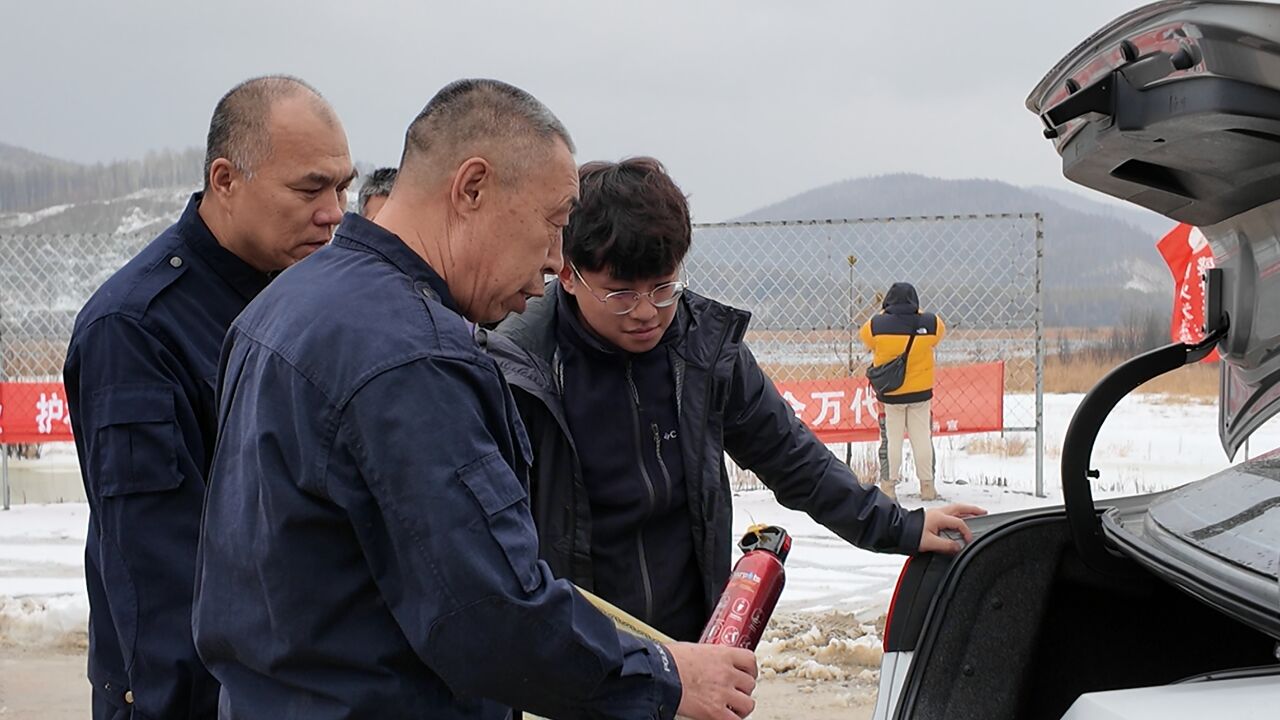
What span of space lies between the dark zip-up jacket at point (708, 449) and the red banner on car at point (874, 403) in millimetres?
6305

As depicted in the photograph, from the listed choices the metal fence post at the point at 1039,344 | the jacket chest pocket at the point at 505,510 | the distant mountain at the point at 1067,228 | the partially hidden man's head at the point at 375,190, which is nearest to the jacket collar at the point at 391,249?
the jacket chest pocket at the point at 505,510

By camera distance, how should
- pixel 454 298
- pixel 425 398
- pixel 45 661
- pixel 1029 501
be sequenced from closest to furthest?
pixel 425 398, pixel 454 298, pixel 45 661, pixel 1029 501

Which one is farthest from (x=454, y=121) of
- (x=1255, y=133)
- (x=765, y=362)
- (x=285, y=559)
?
(x=765, y=362)

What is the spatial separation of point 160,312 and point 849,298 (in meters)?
8.31

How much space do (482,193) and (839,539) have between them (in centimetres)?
692

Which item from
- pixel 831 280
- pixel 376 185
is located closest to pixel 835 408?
pixel 831 280

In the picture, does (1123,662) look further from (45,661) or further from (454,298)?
(45,661)

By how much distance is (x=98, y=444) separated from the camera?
86.7 inches

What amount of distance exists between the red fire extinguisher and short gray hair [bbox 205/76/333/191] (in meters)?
1.27

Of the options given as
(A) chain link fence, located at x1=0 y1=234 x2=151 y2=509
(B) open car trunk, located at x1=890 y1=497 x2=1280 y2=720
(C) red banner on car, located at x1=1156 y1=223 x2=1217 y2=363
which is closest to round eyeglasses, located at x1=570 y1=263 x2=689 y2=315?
(B) open car trunk, located at x1=890 y1=497 x2=1280 y2=720

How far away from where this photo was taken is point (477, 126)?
174cm

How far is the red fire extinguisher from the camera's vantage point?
218cm

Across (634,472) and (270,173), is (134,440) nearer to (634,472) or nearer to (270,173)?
(270,173)

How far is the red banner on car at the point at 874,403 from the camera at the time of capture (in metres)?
9.18
